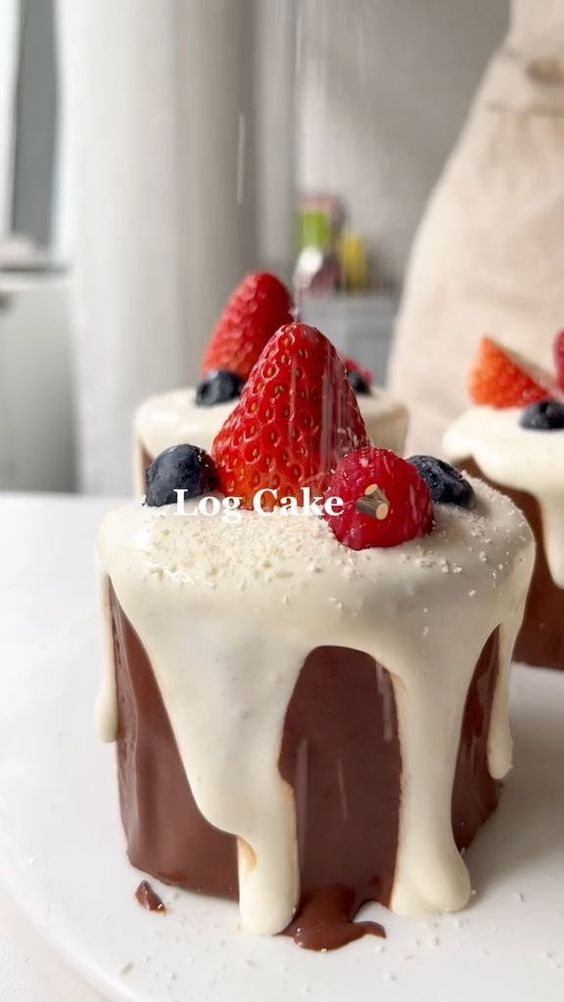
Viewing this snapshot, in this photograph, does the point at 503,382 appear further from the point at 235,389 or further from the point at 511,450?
the point at 235,389

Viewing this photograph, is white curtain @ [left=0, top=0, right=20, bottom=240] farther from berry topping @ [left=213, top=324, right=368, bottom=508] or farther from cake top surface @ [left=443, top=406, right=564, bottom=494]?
berry topping @ [left=213, top=324, right=368, bottom=508]

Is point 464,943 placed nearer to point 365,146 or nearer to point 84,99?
point 365,146

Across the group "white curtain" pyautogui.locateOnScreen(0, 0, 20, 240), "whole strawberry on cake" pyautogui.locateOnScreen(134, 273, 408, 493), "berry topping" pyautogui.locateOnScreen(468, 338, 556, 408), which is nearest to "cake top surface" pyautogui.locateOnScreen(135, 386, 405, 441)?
"whole strawberry on cake" pyautogui.locateOnScreen(134, 273, 408, 493)

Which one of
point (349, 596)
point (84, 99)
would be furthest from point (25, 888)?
point (84, 99)

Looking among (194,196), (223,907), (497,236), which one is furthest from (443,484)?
(194,196)

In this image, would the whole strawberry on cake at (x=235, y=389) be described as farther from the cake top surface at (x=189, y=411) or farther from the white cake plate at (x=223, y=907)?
the white cake plate at (x=223, y=907)
